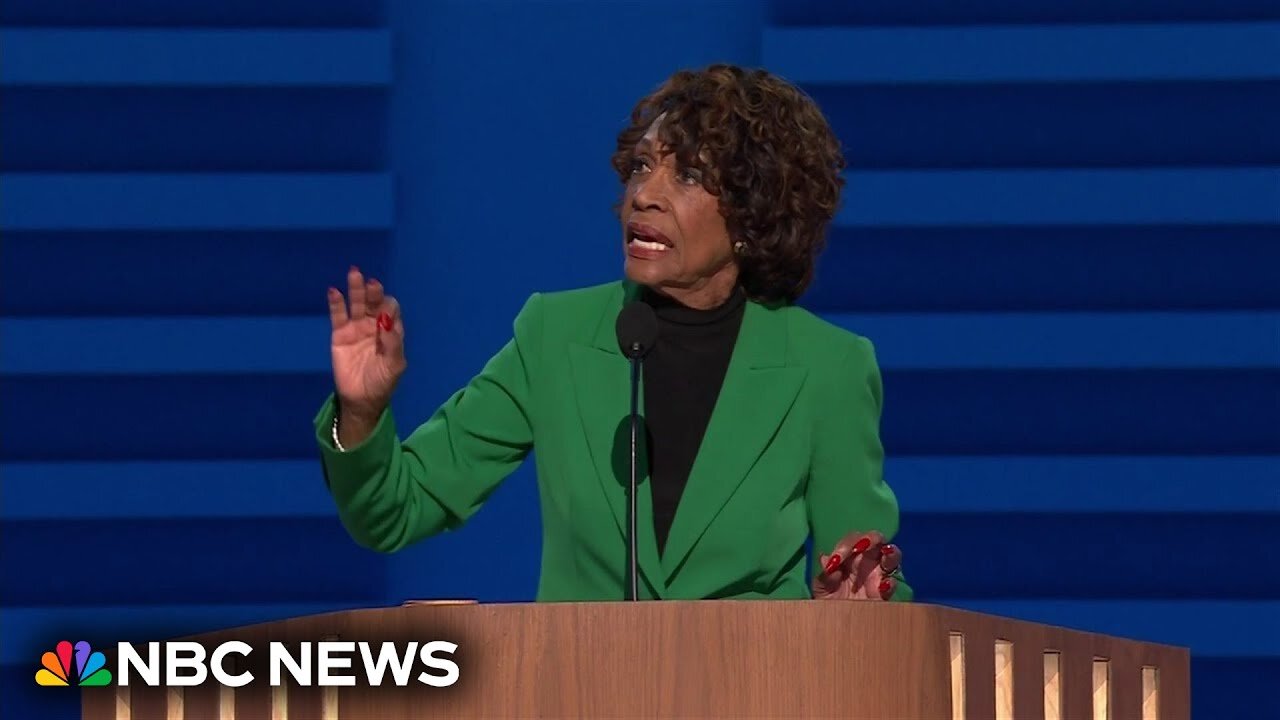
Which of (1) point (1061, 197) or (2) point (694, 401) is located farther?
(1) point (1061, 197)

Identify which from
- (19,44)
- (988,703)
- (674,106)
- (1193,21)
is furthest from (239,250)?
(988,703)

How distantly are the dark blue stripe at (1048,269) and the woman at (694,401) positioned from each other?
89cm

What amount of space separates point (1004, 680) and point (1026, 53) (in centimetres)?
176

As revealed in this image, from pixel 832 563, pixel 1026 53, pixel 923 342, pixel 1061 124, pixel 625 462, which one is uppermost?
pixel 1026 53

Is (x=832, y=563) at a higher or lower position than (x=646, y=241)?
lower

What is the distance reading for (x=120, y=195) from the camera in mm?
3459

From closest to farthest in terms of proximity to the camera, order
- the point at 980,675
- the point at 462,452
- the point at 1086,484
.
Answer: 1. the point at 980,675
2. the point at 462,452
3. the point at 1086,484

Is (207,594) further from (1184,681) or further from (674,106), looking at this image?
(1184,681)

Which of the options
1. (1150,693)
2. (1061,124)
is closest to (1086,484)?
(1061,124)

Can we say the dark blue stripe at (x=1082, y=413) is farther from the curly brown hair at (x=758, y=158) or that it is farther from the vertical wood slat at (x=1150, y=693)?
the vertical wood slat at (x=1150, y=693)

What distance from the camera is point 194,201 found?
345 centimetres

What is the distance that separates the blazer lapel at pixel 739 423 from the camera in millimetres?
2344

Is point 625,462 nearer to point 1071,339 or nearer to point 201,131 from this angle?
point 1071,339

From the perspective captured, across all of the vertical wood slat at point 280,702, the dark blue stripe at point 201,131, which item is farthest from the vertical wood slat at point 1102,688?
the dark blue stripe at point 201,131
